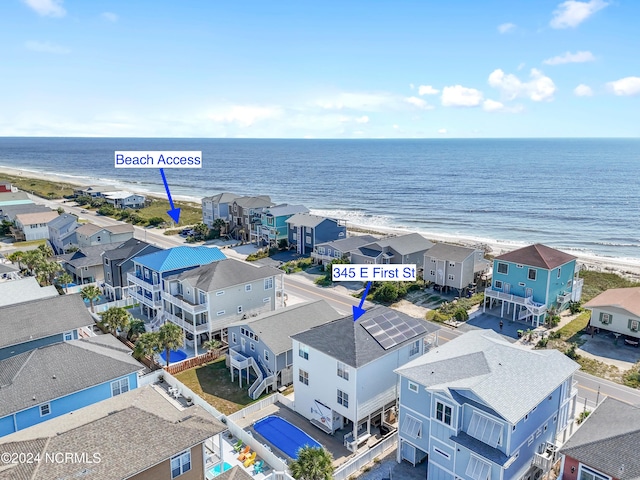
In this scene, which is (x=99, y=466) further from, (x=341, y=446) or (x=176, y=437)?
(x=341, y=446)

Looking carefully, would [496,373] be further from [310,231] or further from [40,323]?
[310,231]

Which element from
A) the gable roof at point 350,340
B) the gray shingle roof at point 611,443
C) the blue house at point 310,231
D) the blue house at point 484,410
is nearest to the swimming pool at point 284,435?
the gable roof at point 350,340

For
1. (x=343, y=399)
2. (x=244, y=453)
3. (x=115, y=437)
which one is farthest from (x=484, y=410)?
(x=115, y=437)

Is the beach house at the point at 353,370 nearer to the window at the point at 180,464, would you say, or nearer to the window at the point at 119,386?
the window at the point at 180,464

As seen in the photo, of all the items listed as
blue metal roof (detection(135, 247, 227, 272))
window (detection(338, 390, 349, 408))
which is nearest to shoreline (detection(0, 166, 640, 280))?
blue metal roof (detection(135, 247, 227, 272))

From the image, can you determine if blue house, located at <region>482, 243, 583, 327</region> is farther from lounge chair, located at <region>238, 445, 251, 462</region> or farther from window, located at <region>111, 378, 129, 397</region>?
window, located at <region>111, 378, 129, 397</region>

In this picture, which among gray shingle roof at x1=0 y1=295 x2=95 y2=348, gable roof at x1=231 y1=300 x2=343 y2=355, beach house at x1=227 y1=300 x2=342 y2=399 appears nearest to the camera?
gray shingle roof at x1=0 y1=295 x2=95 y2=348
